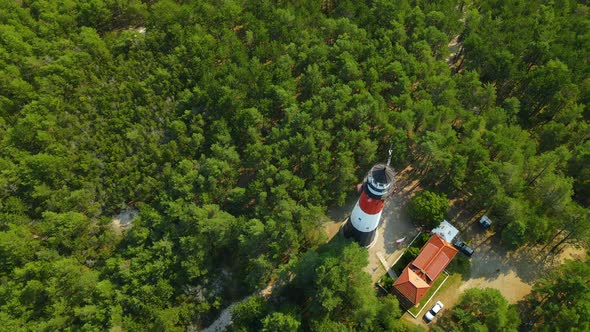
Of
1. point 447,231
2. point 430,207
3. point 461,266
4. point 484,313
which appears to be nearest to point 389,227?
point 430,207

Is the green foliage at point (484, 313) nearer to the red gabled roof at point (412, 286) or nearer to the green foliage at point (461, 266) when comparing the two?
the green foliage at point (461, 266)

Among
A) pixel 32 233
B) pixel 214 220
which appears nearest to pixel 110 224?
pixel 32 233

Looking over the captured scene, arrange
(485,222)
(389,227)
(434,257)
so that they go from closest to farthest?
(434,257)
(485,222)
(389,227)

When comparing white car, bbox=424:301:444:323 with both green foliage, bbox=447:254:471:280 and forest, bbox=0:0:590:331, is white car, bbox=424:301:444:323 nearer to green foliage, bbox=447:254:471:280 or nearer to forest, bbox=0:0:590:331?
forest, bbox=0:0:590:331

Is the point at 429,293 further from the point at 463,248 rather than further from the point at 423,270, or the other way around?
the point at 463,248

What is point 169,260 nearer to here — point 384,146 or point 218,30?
point 384,146

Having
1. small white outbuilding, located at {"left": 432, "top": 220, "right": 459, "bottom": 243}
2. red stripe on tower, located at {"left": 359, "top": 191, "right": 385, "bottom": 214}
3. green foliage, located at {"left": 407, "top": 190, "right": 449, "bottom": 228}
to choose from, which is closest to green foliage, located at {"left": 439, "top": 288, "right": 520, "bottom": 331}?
small white outbuilding, located at {"left": 432, "top": 220, "right": 459, "bottom": 243}
